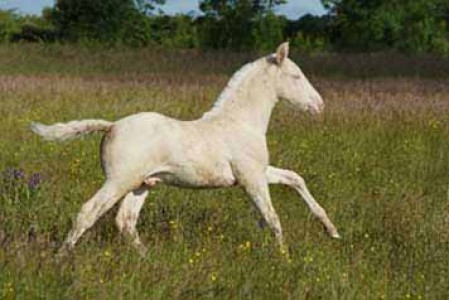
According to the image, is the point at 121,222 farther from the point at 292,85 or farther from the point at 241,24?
the point at 241,24

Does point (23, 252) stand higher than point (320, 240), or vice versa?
point (23, 252)

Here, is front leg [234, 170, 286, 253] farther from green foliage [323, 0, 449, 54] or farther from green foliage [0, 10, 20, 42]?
green foliage [0, 10, 20, 42]

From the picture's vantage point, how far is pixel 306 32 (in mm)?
50812

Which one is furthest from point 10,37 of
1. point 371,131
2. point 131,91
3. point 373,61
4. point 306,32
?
point 371,131

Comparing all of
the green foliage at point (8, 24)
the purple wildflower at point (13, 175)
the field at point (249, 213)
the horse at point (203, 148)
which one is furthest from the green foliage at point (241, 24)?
the horse at point (203, 148)

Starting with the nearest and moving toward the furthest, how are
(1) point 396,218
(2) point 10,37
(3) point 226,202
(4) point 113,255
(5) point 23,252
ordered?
(5) point 23,252 < (4) point 113,255 < (1) point 396,218 < (3) point 226,202 < (2) point 10,37

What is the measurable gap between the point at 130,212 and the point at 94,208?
61 centimetres

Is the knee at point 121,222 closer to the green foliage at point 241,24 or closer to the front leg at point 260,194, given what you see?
the front leg at point 260,194

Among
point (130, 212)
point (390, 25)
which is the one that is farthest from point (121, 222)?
point (390, 25)

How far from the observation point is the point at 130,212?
6.80m

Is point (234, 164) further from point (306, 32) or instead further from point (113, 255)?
point (306, 32)

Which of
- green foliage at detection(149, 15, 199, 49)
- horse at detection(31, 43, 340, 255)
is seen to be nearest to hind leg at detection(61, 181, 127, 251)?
horse at detection(31, 43, 340, 255)

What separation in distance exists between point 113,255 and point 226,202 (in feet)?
8.62

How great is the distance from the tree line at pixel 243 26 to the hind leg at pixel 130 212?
33010 millimetres
